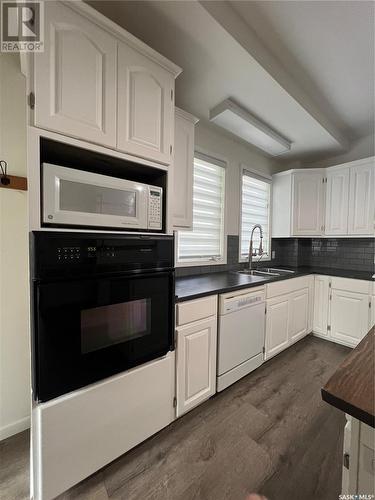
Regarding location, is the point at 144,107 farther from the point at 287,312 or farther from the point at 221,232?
the point at 287,312

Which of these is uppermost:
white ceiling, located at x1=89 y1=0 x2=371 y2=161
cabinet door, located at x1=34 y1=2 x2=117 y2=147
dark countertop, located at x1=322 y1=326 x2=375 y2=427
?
white ceiling, located at x1=89 y1=0 x2=371 y2=161

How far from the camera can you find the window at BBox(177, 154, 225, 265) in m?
2.41

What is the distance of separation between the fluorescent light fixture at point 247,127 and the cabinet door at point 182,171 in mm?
474

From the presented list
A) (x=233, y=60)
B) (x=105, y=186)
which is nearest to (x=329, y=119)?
(x=233, y=60)

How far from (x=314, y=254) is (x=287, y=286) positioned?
144cm

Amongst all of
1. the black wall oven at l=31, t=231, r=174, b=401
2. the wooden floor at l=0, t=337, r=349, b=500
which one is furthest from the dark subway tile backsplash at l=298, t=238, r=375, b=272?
the black wall oven at l=31, t=231, r=174, b=401

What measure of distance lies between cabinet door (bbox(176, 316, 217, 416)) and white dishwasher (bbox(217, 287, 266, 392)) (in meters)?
0.10

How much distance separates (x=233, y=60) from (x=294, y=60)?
0.62 metres

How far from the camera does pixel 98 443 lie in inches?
46.6

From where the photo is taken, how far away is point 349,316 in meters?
2.71

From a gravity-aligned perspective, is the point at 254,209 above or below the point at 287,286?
above

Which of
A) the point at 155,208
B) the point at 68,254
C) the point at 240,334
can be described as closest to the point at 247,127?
the point at 155,208

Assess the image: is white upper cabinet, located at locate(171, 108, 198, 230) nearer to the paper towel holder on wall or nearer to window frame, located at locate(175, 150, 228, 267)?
window frame, located at locate(175, 150, 228, 267)

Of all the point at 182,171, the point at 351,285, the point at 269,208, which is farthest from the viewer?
the point at 269,208
